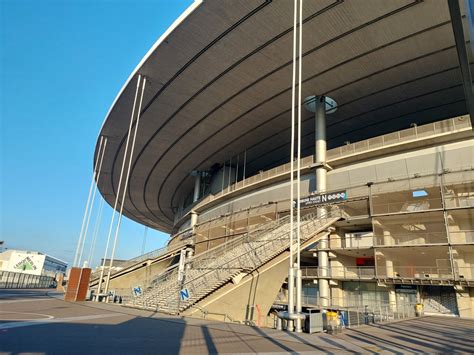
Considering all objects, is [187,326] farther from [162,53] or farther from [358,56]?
[358,56]

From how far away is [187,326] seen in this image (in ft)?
25.9

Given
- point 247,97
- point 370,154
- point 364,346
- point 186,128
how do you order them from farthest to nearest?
1. point 186,128
2. point 247,97
3. point 370,154
4. point 364,346

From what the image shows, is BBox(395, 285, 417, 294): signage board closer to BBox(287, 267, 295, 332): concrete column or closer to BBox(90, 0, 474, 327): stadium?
BBox(90, 0, 474, 327): stadium

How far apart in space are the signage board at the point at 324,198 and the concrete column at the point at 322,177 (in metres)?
0.58

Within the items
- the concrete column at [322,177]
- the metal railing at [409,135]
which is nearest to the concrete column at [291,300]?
the concrete column at [322,177]

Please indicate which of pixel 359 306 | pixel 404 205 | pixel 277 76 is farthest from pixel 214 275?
pixel 277 76

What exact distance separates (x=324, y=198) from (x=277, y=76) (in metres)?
9.26

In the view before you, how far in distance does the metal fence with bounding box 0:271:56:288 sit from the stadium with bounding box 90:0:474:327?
34.5ft

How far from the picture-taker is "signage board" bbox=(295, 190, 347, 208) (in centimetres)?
2069

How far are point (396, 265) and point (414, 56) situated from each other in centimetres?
1349

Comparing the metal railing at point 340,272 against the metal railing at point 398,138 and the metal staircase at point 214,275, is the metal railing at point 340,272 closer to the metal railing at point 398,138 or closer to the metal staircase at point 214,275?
the metal staircase at point 214,275

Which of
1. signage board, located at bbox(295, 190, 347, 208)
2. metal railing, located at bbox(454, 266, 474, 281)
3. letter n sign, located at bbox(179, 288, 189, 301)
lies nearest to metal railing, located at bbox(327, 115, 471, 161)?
signage board, located at bbox(295, 190, 347, 208)

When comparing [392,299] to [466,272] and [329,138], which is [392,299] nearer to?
[466,272]

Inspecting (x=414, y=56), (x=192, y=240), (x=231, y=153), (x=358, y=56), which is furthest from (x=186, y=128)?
(x=414, y=56)
